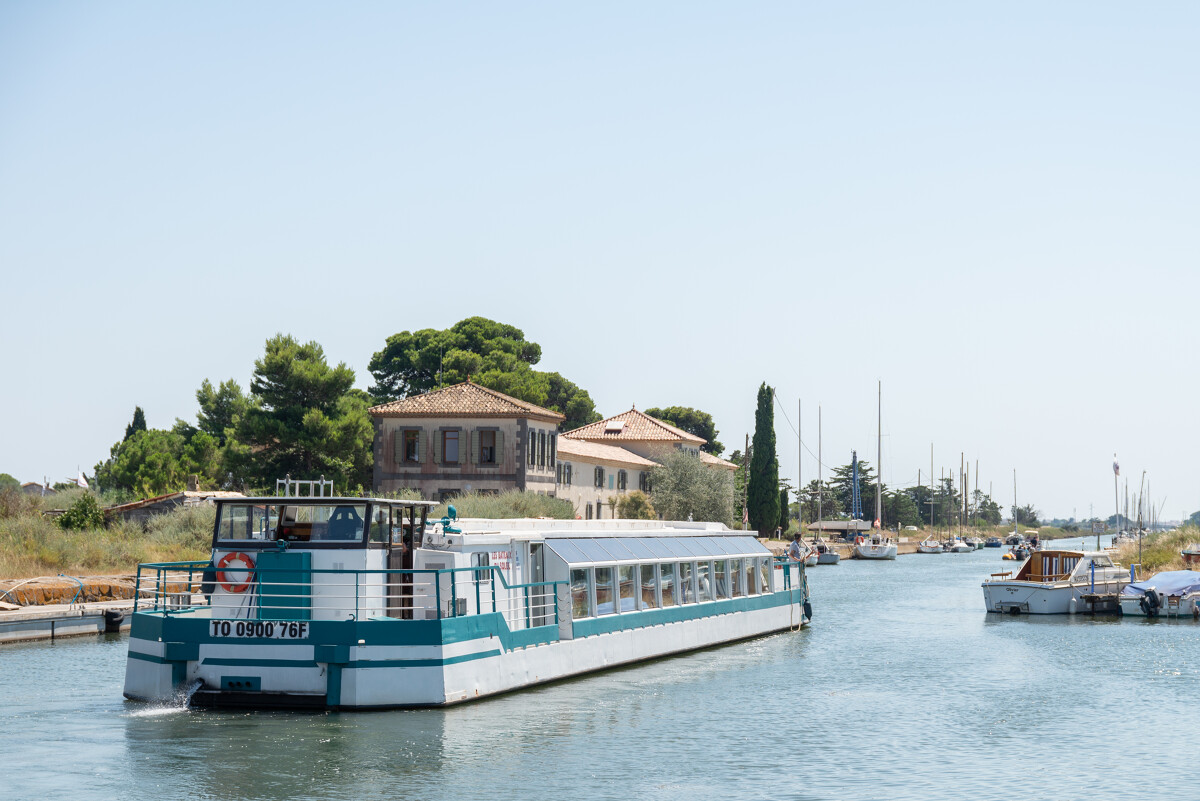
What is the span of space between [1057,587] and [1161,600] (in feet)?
11.9

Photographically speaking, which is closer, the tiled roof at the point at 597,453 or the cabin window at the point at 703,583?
the cabin window at the point at 703,583

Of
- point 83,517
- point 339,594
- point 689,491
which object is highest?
point 689,491

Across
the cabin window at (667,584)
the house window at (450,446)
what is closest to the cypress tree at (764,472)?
the house window at (450,446)

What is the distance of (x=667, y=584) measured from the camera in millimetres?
31875

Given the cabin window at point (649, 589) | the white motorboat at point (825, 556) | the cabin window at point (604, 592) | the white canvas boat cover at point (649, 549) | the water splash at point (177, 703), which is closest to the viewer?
the water splash at point (177, 703)

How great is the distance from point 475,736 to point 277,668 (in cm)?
352

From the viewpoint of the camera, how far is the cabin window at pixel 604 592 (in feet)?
92.2

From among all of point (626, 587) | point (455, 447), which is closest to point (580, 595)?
point (626, 587)

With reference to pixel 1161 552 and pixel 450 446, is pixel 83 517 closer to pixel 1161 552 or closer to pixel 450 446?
pixel 450 446

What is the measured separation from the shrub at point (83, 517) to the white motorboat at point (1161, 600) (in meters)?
39.8

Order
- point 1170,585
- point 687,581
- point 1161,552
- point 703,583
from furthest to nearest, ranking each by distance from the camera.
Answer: point 1161,552, point 1170,585, point 703,583, point 687,581

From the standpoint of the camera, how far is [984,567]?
314ft

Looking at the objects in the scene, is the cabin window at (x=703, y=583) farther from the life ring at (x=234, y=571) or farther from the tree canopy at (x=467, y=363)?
the tree canopy at (x=467, y=363)

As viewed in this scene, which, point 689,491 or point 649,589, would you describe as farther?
point 689,491
